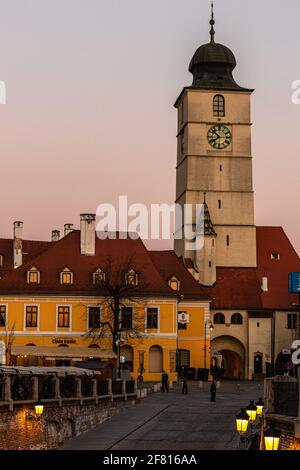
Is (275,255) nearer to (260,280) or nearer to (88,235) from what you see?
(260,280)

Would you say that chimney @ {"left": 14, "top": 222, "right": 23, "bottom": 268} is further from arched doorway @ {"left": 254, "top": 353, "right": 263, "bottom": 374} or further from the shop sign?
arched doorway @ {"left": 254, "top": 353, "right": 263, "bottom": 374}

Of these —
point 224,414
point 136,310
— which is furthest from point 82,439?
point 136,310

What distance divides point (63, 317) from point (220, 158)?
24.1 meters

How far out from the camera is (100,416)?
4409 centimetres

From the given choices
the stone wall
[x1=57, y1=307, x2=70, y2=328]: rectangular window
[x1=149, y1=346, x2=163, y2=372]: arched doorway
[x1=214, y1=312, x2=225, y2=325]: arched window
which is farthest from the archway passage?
the stone wall

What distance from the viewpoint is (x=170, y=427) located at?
40.1m

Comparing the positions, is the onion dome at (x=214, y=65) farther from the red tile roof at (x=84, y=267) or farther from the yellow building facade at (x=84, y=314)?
the yellow building facade at (x=84, y=314)

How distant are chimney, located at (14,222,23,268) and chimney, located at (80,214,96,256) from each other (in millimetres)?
12235

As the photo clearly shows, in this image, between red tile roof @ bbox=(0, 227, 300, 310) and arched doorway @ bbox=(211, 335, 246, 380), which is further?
arched doorway @ bbox=(211, 335, 246, 380)

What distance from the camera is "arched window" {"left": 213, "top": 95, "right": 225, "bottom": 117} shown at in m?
87.4

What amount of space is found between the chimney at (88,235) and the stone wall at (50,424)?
90.9 feet

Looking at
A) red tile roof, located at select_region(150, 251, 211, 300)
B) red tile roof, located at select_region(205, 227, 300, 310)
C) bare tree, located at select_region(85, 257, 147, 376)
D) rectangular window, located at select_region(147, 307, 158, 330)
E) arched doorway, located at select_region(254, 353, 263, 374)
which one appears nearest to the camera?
bare tree, located at select_region(85, 257, 147, 376)
